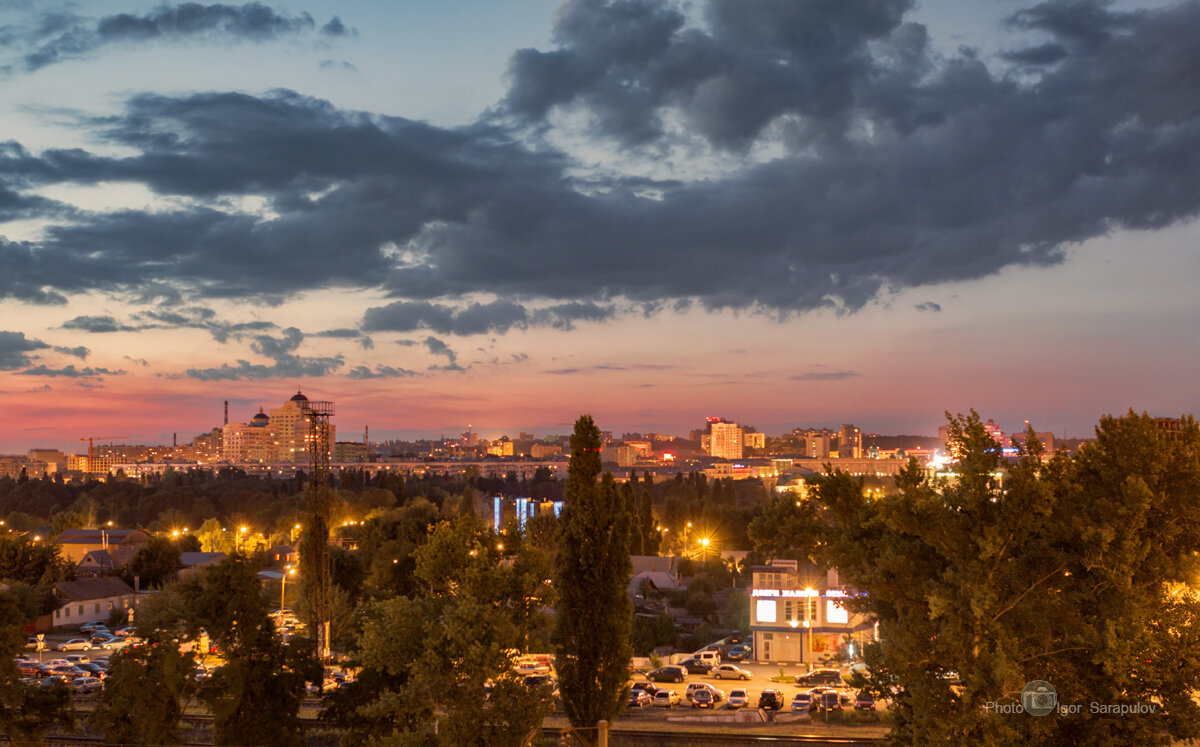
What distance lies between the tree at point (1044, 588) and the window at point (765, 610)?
1896cm

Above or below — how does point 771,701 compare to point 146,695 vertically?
below

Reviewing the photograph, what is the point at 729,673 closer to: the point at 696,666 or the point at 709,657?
the point at 696,666

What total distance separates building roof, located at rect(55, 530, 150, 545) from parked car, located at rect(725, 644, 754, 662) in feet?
119

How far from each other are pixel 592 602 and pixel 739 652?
15071 mm

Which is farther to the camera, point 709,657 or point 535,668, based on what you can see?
point 709,657

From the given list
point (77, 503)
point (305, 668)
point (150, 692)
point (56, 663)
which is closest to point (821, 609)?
point (305, 668)

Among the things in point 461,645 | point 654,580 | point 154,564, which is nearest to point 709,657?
point 654,580

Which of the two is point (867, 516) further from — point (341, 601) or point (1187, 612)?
point (341, 601)

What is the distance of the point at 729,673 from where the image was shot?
1027 inches

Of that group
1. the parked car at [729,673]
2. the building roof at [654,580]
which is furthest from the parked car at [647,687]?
the building roof at [654,580]

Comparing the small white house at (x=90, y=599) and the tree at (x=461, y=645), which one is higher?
the tree at (x=461, y=645)

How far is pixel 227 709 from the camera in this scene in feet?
47.9

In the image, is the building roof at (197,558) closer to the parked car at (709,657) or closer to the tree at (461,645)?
the parked car at (709,657)

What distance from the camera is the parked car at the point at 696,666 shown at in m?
27.3
